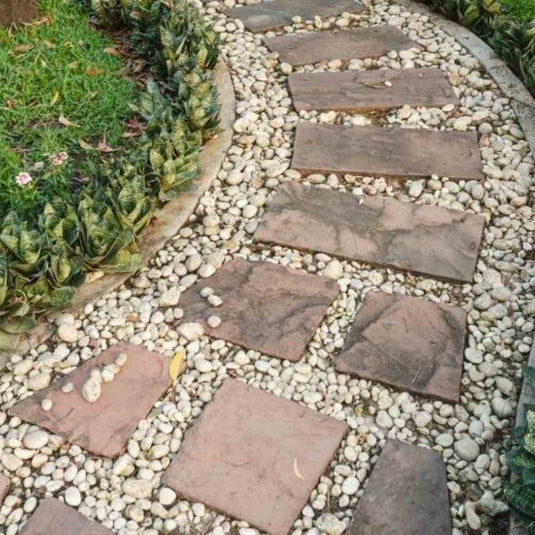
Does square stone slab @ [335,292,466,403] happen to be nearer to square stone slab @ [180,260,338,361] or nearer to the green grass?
square stone slab @ [180,260,338,361]

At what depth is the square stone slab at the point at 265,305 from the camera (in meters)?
2.74

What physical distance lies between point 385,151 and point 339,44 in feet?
3.83

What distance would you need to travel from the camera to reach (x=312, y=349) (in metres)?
2.72

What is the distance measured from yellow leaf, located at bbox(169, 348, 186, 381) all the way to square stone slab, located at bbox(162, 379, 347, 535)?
0.61 ft

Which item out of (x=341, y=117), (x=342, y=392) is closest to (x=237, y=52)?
(x=341, y=117)

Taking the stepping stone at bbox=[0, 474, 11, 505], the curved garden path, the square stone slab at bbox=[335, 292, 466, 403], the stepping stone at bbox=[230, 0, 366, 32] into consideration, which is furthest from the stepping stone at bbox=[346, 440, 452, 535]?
the stepping stone at bbox=[230, 0, 366, 32]

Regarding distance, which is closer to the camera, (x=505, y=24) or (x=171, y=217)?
(x=171, y=217)

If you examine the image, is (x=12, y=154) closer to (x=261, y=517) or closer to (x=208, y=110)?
(x=208, y=110)

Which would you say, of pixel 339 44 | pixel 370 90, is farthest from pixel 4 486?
pixel 339 44

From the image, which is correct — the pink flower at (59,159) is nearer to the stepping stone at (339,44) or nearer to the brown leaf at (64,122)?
the brown leaf at (64,122)

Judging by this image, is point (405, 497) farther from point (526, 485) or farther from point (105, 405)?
point (105, 405)

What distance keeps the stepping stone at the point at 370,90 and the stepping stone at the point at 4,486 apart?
93.3 inches

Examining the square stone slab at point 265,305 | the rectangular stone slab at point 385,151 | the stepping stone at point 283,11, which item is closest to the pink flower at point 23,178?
the square stone slab at point 265,305

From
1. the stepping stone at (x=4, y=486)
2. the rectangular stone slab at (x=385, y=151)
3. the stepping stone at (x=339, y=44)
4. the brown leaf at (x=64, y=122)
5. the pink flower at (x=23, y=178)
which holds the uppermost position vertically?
the pink flower at (x=23, y=178)
